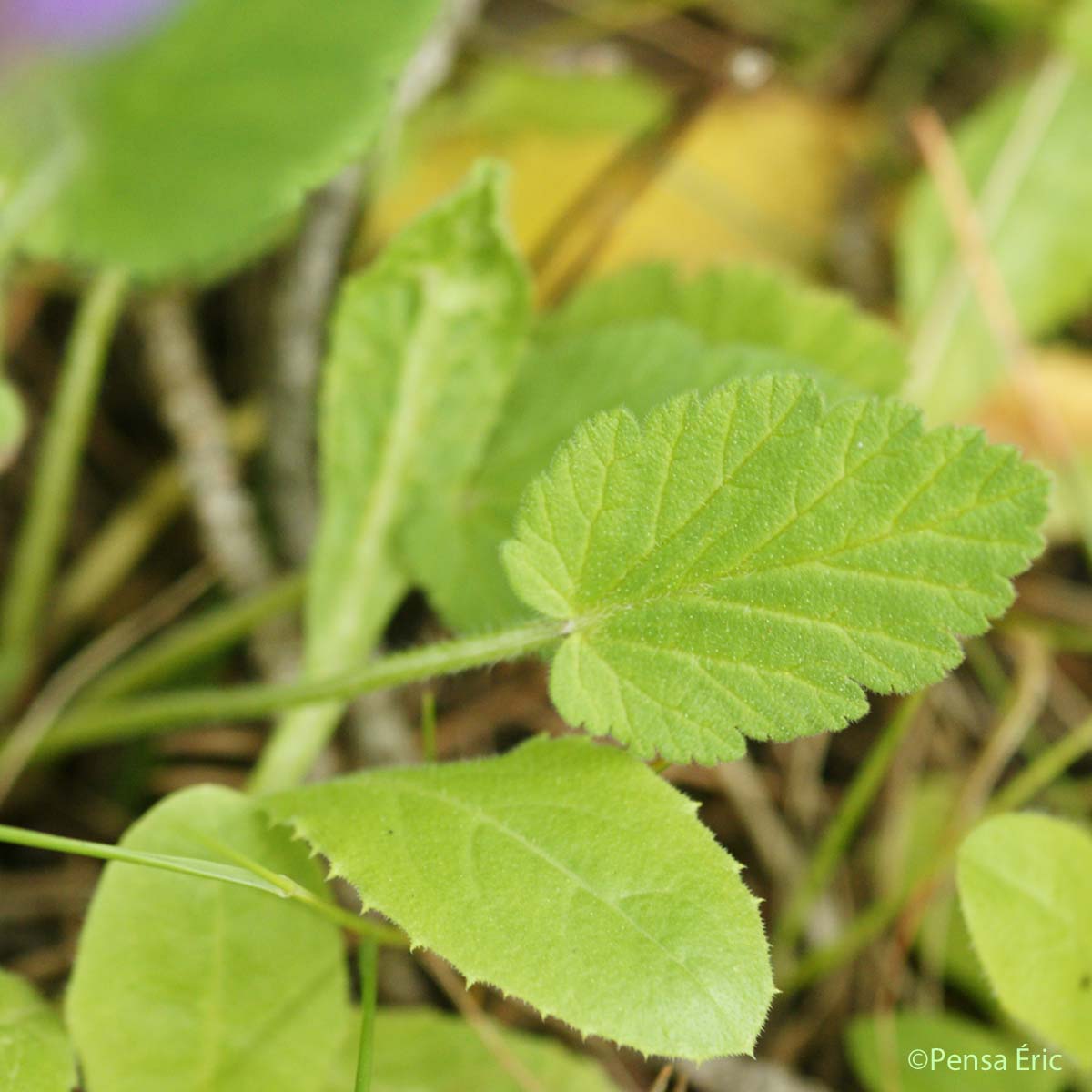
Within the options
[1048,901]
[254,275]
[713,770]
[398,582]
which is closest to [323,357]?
[254,275]

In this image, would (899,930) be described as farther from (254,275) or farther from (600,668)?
(254,275)

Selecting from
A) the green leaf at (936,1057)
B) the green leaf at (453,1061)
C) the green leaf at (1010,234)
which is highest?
the green leaf at (1010,234)

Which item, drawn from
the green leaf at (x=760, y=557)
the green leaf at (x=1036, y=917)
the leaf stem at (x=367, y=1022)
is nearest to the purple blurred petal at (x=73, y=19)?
the green leaf at (x=760, y=557)

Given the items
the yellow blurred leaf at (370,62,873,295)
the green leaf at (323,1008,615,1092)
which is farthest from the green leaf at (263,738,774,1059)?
the yellow blurred leaf at (370,62,873,295)

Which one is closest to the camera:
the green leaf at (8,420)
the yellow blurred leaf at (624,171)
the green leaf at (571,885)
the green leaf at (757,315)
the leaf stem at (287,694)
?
the green leaf at (571,885)

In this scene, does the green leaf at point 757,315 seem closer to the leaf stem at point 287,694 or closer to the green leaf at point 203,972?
the leaf stem at point 287,694
